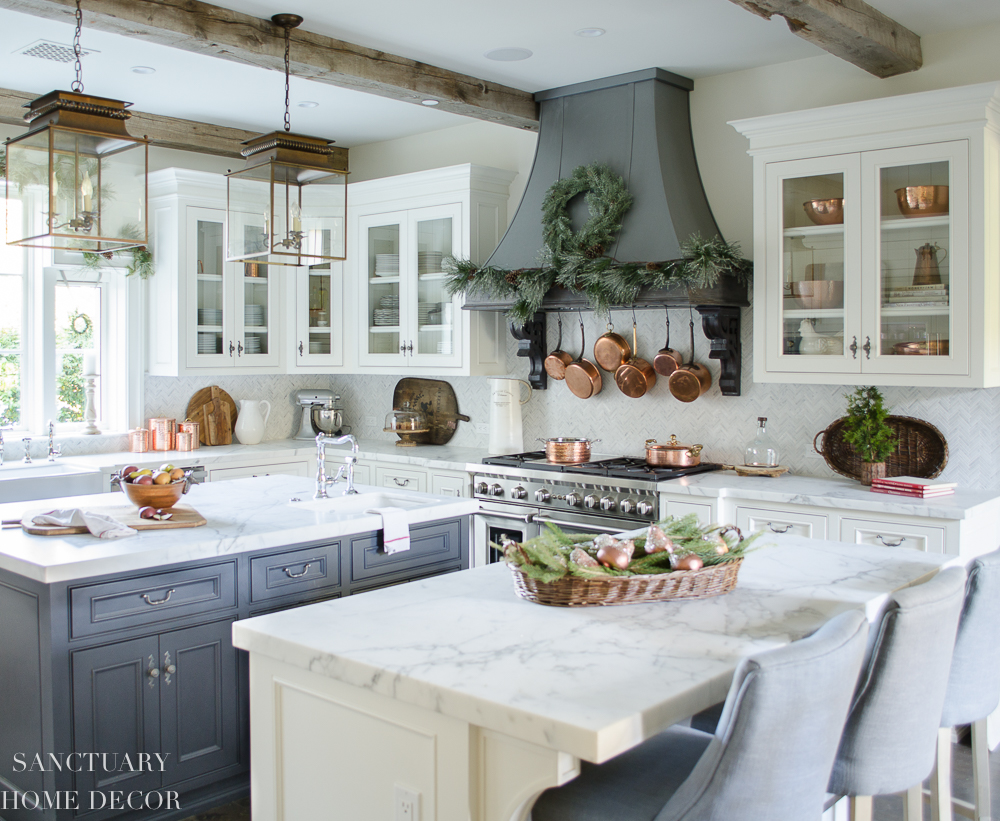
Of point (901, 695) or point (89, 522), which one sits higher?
point (89, 522)

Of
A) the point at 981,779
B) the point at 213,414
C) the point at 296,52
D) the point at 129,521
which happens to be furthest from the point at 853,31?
the point at 213,414

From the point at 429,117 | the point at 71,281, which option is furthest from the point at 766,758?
the point at 71,281

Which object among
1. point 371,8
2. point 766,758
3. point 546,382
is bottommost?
point 766,758

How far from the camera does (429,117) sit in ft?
18.2

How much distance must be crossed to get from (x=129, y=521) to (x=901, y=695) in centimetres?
242

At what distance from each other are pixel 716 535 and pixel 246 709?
67.1 inches

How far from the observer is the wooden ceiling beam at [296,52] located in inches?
129

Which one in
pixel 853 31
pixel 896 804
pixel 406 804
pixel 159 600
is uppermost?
pixel 853 31

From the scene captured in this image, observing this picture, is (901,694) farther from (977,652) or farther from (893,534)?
(893,534)

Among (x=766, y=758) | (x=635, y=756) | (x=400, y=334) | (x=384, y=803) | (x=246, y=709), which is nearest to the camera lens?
(x=766, y=758)

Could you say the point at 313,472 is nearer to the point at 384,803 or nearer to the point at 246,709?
the point at 246,709

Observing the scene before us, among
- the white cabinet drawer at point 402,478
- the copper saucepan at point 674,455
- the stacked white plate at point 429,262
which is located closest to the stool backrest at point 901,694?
the copper saucepan at point 674,455

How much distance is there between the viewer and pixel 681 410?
484 centimetres

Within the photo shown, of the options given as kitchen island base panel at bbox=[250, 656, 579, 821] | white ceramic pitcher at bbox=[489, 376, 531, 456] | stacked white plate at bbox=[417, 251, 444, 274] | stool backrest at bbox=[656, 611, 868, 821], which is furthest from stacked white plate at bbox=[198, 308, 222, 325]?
stool backrest at bbox=[656, 611, 868, 821]
